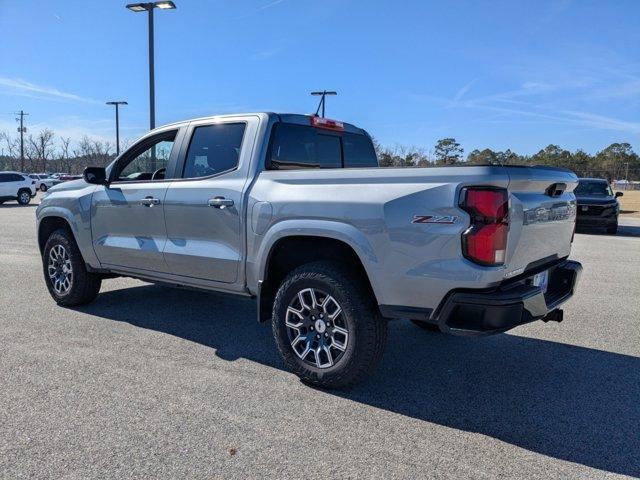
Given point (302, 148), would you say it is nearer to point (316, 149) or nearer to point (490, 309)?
point (316, 149)

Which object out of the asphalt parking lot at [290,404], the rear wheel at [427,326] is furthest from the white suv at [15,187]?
the rear wheel at [427,326]

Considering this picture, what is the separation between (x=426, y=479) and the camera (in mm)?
2719

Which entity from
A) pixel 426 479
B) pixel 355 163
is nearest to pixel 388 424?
pixel 426 479

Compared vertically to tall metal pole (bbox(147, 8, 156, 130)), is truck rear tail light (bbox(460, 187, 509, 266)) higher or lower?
lower

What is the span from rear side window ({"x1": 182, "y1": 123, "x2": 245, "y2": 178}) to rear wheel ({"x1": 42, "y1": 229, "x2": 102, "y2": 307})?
6.44ft

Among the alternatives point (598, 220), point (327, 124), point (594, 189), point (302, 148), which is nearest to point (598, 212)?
point (598, 220)

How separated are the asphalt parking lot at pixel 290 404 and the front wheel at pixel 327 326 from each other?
0.19m

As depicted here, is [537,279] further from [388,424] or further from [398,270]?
[388,424]

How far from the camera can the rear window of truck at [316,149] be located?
4.44 meters

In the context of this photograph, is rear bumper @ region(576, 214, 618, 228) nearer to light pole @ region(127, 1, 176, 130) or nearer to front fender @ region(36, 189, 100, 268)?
light pole @ region(127, 1, 176, 130)

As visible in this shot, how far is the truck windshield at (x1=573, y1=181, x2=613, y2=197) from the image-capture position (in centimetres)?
1681

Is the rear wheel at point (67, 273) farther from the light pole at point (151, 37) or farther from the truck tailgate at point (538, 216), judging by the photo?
the light pole at point (151, 37)

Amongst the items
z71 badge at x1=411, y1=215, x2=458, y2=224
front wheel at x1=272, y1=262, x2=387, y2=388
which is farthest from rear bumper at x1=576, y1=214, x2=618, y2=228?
z71 badge at x1=411, y1=215, x2=458, y2=224

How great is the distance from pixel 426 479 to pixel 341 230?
1.60 metres
